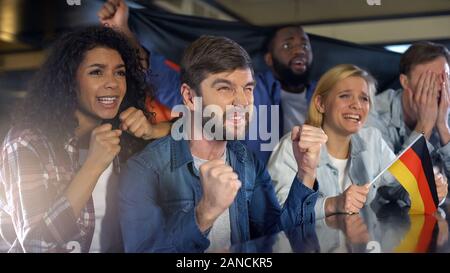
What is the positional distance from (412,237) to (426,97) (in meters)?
0.64

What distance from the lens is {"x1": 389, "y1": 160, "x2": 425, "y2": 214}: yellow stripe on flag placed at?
343 cm

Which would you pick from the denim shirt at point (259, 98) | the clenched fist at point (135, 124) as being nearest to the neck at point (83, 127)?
the clenched fist at point (135, 124)

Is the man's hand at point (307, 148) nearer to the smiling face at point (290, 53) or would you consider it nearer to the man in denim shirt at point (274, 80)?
the man in denim shirt at point (274, 80)

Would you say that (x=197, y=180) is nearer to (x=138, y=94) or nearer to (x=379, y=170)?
(x=138, y=94)

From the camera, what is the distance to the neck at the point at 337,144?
3.40m

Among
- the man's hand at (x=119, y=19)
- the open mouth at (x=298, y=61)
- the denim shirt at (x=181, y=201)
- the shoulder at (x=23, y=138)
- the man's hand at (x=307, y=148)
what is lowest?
the denim shirt at (x=181, y=201)

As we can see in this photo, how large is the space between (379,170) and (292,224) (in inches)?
18.0

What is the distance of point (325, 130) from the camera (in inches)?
133

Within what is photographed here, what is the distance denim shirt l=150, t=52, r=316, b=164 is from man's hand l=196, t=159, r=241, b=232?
19 cm

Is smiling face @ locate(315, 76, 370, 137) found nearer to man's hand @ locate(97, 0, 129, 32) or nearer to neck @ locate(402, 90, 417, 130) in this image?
neck @ locate(402, 90, 417, 130)

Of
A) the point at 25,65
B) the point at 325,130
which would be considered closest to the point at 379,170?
the point at 325,130

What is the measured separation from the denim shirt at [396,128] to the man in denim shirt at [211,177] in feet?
0.90

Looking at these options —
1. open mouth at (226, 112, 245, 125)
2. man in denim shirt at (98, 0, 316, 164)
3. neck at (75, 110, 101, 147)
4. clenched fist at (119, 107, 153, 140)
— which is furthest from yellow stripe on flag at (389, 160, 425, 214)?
neck at (75, 110, 101, 147)

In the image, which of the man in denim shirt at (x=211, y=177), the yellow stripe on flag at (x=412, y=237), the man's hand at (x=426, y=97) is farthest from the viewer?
the man's hand at (x=426, y=97)
